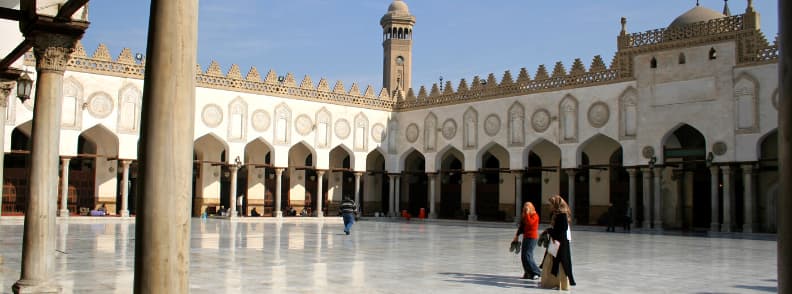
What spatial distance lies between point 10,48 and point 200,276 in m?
4.02

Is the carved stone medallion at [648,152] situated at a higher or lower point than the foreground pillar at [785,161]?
higher

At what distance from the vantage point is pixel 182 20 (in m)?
3.48

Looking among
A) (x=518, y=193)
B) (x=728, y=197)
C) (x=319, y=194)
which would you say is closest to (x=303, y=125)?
(x=319, y=194)

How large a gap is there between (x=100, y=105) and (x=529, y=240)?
21.4 metres

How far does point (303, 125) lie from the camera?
32.1 meters

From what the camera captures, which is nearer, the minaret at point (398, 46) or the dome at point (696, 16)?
the dome at point (696, 16)

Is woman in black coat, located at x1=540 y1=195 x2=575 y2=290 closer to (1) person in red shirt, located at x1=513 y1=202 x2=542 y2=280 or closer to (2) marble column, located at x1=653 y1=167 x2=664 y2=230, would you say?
(1) person in red shirt, located at x1=513 y1=202 x2=542 y2=280

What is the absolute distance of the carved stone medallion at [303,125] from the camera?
105ft

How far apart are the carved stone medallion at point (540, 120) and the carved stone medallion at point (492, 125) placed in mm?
1771

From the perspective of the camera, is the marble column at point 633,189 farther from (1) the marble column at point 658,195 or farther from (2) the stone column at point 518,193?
(2) the stone column at point 518,193

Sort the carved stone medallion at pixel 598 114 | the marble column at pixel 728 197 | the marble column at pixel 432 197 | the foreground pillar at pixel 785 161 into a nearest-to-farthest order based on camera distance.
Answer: the foreground pillar at pixel 785 161, the marble column at pixel 728 197, the carved stone medallion at pixel 598 114, the marble column at pixel 432 197

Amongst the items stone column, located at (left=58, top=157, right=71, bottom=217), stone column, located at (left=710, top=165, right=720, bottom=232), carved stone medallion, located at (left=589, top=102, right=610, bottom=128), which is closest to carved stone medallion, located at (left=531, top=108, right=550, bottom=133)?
carved stone medallion, located at (left=589, top=102, right=610, bottom=128)

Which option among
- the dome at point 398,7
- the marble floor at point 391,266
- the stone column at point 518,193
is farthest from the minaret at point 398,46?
the marble floor at point 391,266

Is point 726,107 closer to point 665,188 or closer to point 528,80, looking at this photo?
point 665,188
